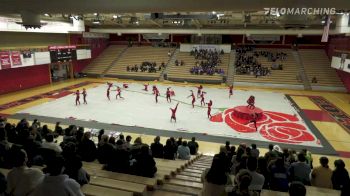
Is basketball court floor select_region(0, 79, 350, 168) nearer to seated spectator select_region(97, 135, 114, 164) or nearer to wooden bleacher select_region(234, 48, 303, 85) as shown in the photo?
wooden bleacher select_region(234, 48, 303, 85)

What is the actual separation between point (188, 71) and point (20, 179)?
27.1 m

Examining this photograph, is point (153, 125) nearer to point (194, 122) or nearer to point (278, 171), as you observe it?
point (194, 122)

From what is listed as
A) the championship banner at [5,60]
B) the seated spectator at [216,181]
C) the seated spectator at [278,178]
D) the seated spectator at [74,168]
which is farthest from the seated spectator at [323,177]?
the championship banner at [5,60]

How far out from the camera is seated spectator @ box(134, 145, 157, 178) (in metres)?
5.14

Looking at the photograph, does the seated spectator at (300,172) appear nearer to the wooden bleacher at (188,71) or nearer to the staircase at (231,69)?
Answer: the staircase at (231,69)

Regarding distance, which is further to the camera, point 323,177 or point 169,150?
point 169,150

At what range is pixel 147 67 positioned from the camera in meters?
31.7

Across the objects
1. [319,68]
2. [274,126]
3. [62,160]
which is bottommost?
[274,126]

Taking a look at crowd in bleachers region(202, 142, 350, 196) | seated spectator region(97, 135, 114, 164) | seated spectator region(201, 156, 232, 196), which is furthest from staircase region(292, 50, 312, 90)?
seated spectator region(201, 156, 232, 196)

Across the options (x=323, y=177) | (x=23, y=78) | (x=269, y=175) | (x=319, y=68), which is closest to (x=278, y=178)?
(x=269, y=175)

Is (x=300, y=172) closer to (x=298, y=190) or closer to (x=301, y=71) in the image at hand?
(x=298, y=190)

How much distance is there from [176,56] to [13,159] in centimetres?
2997

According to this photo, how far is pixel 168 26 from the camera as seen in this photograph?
98.5 ft

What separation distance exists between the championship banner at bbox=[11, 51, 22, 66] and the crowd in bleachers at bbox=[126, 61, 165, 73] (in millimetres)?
12029
